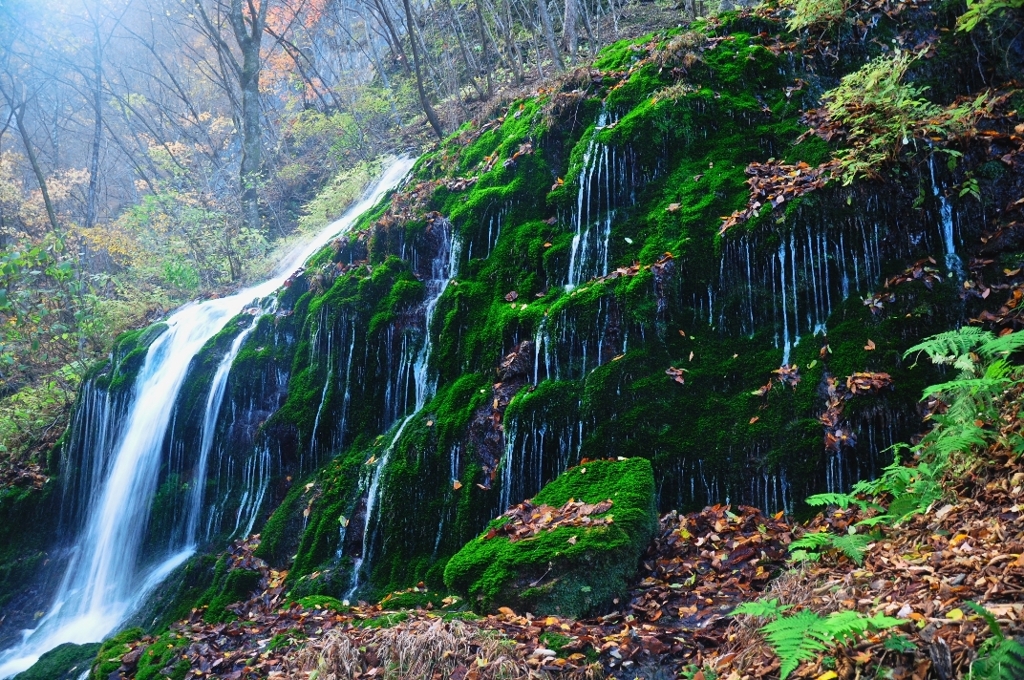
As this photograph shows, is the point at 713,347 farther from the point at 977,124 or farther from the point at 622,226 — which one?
the point at 977,124

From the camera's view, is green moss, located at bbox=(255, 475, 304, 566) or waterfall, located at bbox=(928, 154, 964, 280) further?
green moss, located at bbox=(255, 475, 304, 566)

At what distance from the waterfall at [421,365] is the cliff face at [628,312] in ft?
0.13

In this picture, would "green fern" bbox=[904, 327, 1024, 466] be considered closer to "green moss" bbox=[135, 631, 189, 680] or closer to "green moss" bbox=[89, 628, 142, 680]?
"green moss" bbox=[135, 631, 189, 680]

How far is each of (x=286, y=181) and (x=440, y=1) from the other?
7917 millimetres

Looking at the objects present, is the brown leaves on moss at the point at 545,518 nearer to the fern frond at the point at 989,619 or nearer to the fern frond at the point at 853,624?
the fern frond at the point at 853,624

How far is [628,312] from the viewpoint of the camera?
277 inches

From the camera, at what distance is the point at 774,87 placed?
27.5ft

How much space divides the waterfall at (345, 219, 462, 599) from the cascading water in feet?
8.61

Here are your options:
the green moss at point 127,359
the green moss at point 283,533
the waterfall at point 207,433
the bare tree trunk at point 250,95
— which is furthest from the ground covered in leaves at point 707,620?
the bare tree trunk at point 250,95

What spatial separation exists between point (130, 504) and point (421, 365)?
18.3ft

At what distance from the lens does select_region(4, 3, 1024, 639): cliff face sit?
6.05 metres

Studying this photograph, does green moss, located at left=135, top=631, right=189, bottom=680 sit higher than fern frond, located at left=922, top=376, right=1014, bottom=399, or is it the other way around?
fern frond, located at left=922, top=376, right=1014, bottom=399

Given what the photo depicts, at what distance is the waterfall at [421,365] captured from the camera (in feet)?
24.7

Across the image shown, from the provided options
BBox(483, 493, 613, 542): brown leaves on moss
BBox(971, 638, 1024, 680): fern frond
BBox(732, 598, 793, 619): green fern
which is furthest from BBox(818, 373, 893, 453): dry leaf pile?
BBox(971, 638, 1024, 680): fern frond
